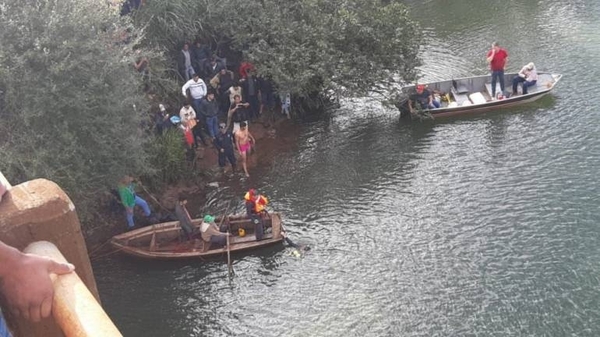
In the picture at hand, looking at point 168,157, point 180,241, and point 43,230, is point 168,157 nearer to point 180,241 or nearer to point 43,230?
point 180,241

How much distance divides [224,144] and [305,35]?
509 cm

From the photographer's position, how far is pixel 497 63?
840 inches

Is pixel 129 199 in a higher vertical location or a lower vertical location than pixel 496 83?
lower

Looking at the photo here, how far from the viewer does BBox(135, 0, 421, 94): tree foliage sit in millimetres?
19859

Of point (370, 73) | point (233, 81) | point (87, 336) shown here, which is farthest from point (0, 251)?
point (370, 73)

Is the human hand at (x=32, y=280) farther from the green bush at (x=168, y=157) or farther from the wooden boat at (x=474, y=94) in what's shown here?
the wooden boat at (x=474, y=94)

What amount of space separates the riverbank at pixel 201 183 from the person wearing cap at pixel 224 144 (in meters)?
0.50

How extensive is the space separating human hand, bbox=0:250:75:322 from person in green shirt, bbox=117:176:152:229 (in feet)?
44.8

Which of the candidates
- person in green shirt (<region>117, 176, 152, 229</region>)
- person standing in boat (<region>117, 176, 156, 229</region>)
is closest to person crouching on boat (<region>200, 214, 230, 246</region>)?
person standing in boat (<region>117, 176, 156, 229</region>)

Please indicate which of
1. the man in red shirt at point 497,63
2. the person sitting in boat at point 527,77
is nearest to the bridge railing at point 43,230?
the man in red shirt at point 497,63

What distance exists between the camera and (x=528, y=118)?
67.4 ft

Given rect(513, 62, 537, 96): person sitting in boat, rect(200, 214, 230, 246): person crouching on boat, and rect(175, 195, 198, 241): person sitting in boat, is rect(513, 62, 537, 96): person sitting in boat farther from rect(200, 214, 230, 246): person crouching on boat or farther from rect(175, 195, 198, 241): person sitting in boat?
rect(175, 195, 198, 241): person sitting in boat

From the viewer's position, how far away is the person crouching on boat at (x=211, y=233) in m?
15.0

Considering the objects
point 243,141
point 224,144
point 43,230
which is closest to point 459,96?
point 243,141
